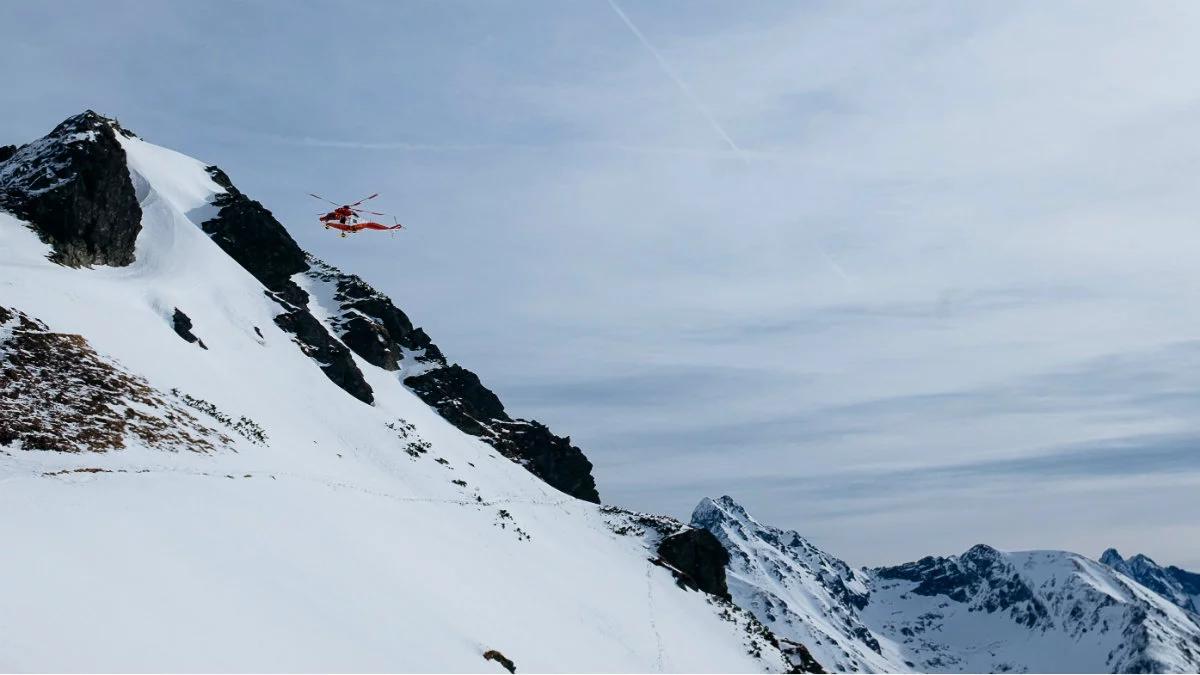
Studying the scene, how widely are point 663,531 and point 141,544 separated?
5244cm

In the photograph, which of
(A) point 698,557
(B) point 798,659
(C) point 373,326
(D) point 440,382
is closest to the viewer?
(B) point 798,659

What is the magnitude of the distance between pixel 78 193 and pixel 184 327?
11.5m

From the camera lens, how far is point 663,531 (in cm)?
7150

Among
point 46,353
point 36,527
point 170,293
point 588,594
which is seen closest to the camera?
point 36,527

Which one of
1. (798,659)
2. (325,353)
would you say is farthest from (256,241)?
(798,659)

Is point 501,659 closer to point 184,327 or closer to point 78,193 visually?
point 184,327

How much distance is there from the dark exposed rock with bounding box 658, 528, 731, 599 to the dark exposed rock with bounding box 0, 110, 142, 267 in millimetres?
44827

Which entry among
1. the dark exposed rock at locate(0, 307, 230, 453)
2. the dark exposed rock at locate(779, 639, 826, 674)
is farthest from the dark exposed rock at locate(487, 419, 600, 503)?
the dark exposed rock at locate(0, 307, 230, 453)

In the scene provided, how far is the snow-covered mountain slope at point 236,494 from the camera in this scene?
21.0 metres

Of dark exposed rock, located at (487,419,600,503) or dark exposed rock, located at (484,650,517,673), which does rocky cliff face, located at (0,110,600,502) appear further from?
dark exposed rock, located at (484,650,517,673)

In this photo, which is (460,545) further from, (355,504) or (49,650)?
(49,650)

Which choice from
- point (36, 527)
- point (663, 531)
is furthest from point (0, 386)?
point (663, 531)

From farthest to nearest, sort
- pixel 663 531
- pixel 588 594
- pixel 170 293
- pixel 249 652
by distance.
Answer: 1. pixel 663 531
2. pixel 170 293
3. pixel 588 594
4. pixel 249 652

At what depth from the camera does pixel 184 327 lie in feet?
176
